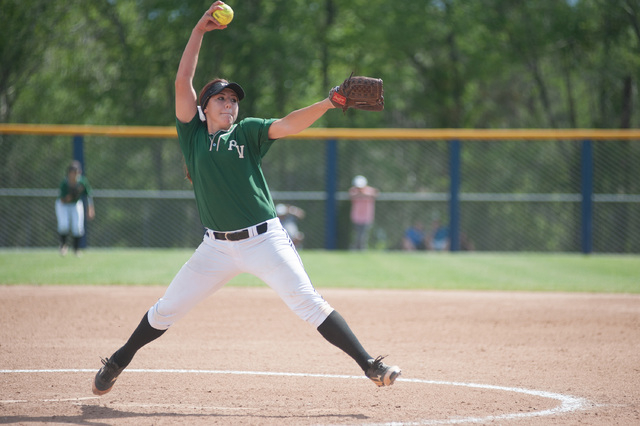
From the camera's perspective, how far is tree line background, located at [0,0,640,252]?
18234mm

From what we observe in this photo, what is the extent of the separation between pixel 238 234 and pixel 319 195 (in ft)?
41.8

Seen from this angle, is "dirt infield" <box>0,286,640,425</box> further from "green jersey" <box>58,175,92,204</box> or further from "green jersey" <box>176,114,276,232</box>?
"green jersey" <box>58,175,92,204</box>

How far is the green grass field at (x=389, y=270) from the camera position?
36.1 ft

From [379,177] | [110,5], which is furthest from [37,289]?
[110,5]

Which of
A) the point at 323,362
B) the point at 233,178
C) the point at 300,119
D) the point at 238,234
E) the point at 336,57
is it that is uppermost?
the point at 336,57

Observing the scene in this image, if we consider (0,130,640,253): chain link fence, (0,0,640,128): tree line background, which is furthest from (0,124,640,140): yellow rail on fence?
(0,0,640,128): tree line background

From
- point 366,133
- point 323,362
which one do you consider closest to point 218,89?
point 323,362

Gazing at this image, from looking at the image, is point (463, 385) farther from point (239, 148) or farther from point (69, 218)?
point (69, 218)

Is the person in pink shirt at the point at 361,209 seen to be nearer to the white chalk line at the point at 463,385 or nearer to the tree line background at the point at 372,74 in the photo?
the tree line background at the point at 372,74

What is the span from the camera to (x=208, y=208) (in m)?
4.44

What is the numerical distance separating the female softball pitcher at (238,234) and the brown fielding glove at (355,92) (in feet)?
0.21

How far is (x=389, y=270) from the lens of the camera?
13.0 m

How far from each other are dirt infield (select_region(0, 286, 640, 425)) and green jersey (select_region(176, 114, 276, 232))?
3.74ft

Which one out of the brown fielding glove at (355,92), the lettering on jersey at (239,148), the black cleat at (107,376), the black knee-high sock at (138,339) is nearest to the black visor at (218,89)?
the lettering on jersey at (239,148)
